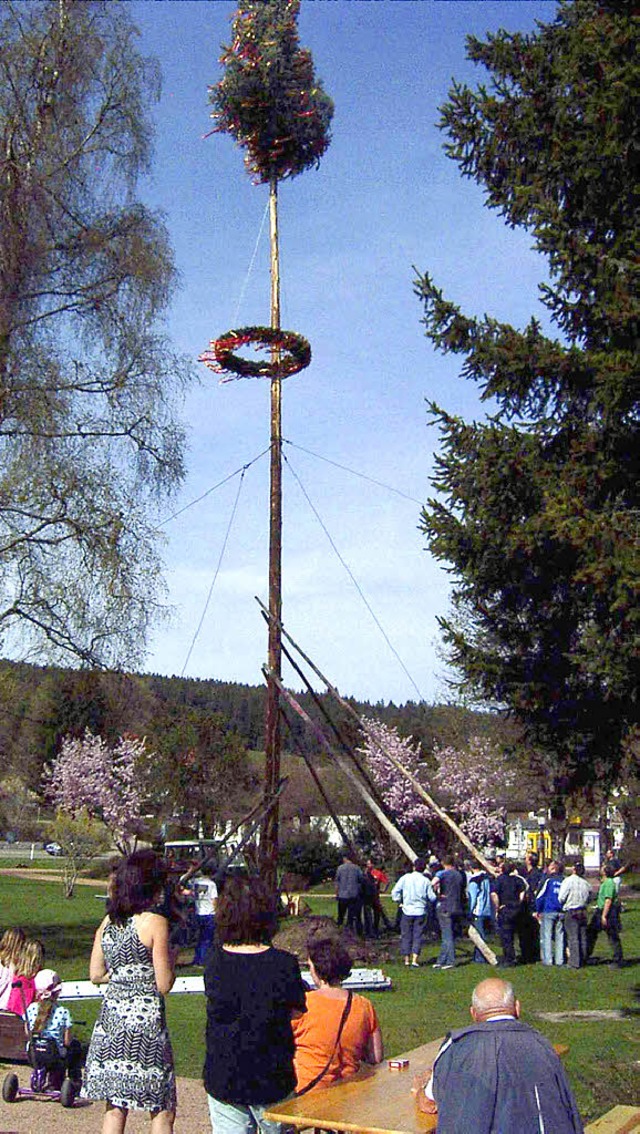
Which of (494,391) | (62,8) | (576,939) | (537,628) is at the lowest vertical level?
(576,939)

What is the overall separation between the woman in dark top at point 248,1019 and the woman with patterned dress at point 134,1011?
0.67 metres

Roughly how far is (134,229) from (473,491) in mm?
9151

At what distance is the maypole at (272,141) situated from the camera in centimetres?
1855

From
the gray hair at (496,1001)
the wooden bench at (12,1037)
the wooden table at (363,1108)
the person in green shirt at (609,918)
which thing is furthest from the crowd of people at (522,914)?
the gray hair at (496,1001)

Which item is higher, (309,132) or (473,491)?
(309,132)

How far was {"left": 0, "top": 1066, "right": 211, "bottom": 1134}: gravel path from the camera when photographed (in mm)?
7586

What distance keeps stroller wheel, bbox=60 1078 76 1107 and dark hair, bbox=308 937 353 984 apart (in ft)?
11.3

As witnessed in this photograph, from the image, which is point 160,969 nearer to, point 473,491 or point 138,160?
point 473,491

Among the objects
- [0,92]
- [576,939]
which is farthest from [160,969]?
[0,92]

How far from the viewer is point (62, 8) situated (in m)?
17.5

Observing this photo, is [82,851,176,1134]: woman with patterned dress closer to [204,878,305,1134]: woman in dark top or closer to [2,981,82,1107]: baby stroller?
[204,878,305,1134]: woman in dark top

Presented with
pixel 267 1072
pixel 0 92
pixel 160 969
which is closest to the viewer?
pixel 267 1072

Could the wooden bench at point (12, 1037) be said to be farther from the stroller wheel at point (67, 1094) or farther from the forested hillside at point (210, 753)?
the forested hillside at point (210, 753)

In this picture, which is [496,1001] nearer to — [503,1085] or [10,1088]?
[503,1085]
